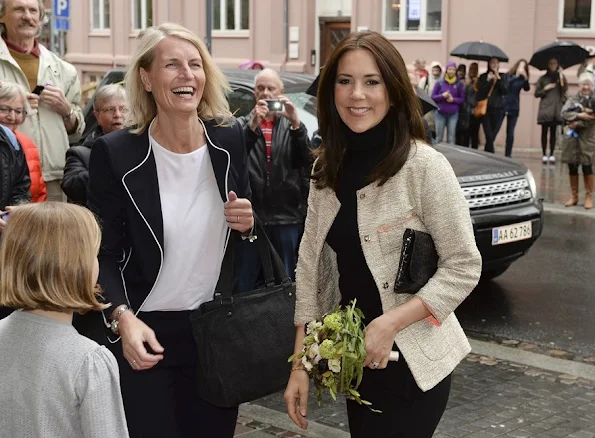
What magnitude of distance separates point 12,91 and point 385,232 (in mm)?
3233

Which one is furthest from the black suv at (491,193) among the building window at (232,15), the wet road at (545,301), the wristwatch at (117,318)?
the building window at (232,15)

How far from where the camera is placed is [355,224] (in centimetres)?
329

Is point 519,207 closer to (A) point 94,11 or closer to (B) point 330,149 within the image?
(B) point 330,149

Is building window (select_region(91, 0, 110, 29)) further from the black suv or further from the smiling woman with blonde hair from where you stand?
the smiling woman with blonde hair

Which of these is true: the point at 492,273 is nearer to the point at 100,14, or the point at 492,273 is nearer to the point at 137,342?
the point at 137,342

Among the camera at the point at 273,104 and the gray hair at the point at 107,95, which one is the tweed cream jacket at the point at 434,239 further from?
the camera at the point at 273,104

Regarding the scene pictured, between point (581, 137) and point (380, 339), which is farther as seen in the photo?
point (581, 137)

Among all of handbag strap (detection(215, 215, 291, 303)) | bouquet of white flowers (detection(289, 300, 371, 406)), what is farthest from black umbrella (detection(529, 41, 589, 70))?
bouquet of white flowers (detection(289, 300, 371, 406))

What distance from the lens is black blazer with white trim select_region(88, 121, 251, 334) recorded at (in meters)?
3.72

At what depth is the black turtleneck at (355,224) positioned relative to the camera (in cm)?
327

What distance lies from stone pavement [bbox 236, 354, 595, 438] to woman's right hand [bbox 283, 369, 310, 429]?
86.8 inches

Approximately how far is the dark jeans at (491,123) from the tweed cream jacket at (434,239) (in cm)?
1744

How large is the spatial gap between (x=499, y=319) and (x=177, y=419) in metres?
5.15

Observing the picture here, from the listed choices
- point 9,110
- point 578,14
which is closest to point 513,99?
point 578,14
